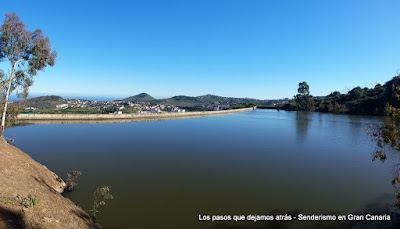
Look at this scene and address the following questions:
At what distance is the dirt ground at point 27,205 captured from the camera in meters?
6.50

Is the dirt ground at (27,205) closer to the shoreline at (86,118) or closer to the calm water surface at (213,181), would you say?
the calm water surface at (213,181)

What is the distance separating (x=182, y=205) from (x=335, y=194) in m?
10.4

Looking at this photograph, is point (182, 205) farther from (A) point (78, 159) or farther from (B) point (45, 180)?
(A) point (78, 159)

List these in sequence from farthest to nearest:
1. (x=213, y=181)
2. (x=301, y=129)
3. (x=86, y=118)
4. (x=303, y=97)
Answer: (x=303, y=97)
(x=86, y=118)
(x=301, y=129)
(x=213, y=181)

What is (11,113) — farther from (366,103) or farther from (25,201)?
(366,103)

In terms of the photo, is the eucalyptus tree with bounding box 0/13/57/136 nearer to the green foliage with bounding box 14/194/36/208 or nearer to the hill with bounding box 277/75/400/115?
the green foliage with bounding box 14/194/36/208

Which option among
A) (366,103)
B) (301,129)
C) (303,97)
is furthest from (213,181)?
(303,97)

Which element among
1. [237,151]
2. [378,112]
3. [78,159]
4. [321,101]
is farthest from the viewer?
[321,101]

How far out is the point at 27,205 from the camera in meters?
7.20

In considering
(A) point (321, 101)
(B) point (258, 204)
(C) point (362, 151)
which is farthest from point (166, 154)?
(A) point (321, 101)

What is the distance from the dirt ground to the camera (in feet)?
21.3

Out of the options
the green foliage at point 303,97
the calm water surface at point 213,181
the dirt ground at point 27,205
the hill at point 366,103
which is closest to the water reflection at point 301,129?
the calm water surface at point 213,181

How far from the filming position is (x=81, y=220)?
8.34 m

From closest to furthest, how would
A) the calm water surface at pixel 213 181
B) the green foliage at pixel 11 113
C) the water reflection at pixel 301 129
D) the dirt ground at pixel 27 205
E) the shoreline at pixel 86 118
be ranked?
the dirt ground at pixel 27 205
the calm water surface at pixel 213 181
the green foliage at pixel 11 113
the water reflection at pixel 301 129
the shoreline at pixel 86 118
